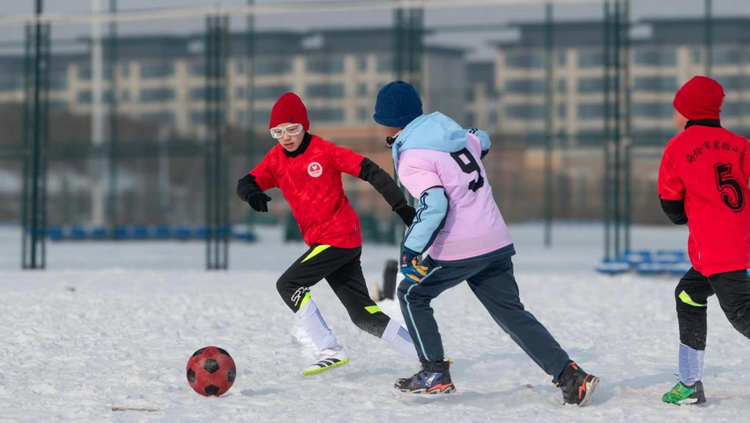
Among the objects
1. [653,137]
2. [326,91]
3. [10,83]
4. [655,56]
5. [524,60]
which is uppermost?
[524,60]

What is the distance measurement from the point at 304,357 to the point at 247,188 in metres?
1.24

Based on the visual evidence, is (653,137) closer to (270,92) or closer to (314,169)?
(314,169)

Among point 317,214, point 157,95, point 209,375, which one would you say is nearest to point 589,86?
point 157,95

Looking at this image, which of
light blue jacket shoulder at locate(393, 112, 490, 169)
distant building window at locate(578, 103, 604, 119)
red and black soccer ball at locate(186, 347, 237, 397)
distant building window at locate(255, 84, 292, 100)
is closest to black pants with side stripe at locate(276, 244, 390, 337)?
red and black soccer ball at locate(186, 347, 237, 397)

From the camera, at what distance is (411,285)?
4512mm

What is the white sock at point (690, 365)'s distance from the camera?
4469 millimetres

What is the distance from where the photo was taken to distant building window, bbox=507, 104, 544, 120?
6750 cm

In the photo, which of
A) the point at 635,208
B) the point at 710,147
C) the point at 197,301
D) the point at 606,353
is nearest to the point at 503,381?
the point at 606,353

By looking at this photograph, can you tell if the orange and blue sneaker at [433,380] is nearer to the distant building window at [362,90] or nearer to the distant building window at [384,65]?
the distant building window at [362,90]

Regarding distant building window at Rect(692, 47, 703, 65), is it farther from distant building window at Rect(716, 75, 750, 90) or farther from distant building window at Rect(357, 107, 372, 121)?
distant building window at Rect(357, 107, 372, 121)

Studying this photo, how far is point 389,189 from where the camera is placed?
4.89 m

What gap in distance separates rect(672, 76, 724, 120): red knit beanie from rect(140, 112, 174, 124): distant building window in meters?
56.0

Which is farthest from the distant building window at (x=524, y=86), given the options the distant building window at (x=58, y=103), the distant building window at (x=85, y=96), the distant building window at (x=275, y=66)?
the distant building window at (x=58, y=103)

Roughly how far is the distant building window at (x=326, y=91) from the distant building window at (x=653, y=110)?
2051 cm
